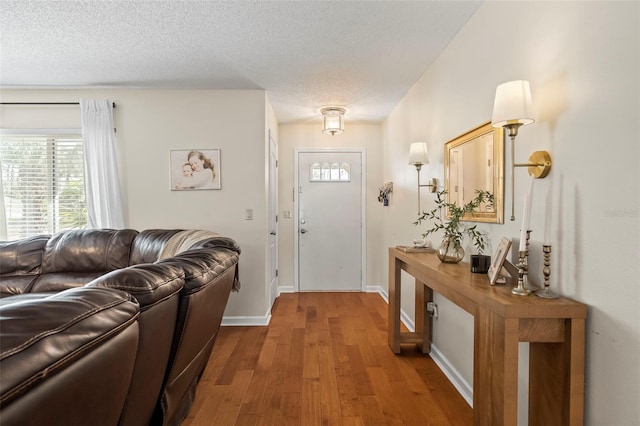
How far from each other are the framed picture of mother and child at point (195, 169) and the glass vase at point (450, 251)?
2294 millimetres

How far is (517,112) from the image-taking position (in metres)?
1.39

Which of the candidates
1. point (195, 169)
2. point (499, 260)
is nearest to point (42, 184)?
point (195, 169)

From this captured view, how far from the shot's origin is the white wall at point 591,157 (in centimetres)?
106

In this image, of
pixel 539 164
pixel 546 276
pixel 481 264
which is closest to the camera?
pixel 546 276

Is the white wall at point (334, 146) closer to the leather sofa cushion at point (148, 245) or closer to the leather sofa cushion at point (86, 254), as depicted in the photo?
the leather sofa cushion at point (148, 245)

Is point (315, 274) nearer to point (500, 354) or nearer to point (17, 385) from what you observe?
point (500, 354)

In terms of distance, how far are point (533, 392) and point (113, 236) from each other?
3.08m

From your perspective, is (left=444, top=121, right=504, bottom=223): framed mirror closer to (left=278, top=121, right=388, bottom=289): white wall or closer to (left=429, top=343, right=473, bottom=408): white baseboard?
(left=429, top=343, right=473, bottom=408): white baseboard

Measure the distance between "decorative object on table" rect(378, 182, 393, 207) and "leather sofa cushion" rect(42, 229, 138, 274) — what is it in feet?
9.44

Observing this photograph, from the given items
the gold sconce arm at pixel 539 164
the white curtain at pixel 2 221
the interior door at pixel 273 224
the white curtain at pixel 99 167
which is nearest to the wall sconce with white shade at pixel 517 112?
the gold sconce arm at pixel 539 164

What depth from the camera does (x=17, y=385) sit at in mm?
568

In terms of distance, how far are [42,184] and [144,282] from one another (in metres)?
3.30

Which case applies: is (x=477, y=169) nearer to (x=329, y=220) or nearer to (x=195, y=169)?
(x=195, y=169)

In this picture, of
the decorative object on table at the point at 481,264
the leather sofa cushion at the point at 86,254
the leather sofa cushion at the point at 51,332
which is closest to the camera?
the leather sofa cushion at the point at 51,332
